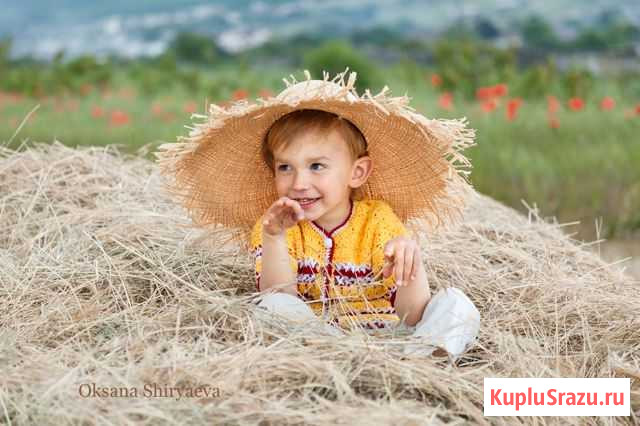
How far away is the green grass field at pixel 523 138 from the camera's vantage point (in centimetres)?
537

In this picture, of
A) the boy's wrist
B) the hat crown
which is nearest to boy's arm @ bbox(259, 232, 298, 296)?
the boy's wrist

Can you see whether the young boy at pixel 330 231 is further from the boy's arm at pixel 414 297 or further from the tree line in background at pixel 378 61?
the tree line in background at pixel 378 61

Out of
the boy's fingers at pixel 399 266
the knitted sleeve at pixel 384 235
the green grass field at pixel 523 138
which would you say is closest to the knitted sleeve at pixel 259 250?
the knitted sleeve at pixel 384 235

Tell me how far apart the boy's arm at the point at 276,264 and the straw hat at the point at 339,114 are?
0.32 metres

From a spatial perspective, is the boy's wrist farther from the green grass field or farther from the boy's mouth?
the green grass field

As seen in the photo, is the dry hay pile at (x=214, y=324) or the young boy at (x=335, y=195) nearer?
the dry hay pile at (x=214, y=324)

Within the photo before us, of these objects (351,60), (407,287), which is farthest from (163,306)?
(351,60)

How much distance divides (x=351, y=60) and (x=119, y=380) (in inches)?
253

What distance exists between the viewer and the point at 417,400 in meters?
2.26

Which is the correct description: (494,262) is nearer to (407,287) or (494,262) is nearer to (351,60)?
(407,287)

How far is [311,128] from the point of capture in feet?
8.60

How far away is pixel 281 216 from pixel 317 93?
36cm

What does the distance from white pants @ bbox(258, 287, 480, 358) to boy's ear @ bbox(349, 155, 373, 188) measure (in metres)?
0.40

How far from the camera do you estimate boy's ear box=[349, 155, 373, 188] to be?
2760 millimetres
